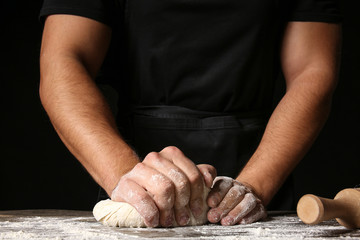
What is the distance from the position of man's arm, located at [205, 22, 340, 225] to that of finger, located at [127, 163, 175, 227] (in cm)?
30

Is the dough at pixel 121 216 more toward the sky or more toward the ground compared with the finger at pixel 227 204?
more toward the ground

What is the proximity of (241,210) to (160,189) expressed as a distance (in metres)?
0.20

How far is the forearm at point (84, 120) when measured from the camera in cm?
117

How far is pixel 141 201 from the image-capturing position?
957 mm

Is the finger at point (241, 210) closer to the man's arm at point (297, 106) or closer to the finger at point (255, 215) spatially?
the finger at point (255, 215)

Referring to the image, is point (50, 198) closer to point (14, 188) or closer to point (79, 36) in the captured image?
point (14, 188)

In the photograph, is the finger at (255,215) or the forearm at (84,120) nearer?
the finger at (255,215)

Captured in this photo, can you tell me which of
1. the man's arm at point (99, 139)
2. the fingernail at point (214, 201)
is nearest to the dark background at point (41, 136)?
the man's arm at point (99, 139)

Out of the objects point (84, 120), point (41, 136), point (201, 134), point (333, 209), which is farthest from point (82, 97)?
point (41, 136)

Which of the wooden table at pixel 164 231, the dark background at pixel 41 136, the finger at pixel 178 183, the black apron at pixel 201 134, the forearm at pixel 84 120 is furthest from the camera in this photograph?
the dark background at pixel 41 136

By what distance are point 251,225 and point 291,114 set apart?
0.47 m

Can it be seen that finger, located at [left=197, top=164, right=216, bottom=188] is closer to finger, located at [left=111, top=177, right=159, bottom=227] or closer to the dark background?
finger, located at [left=111, top=177, right=159, bottom=227]

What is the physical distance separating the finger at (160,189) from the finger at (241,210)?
0.43 feet

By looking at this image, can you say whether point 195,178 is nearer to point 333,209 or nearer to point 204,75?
point 333,209
